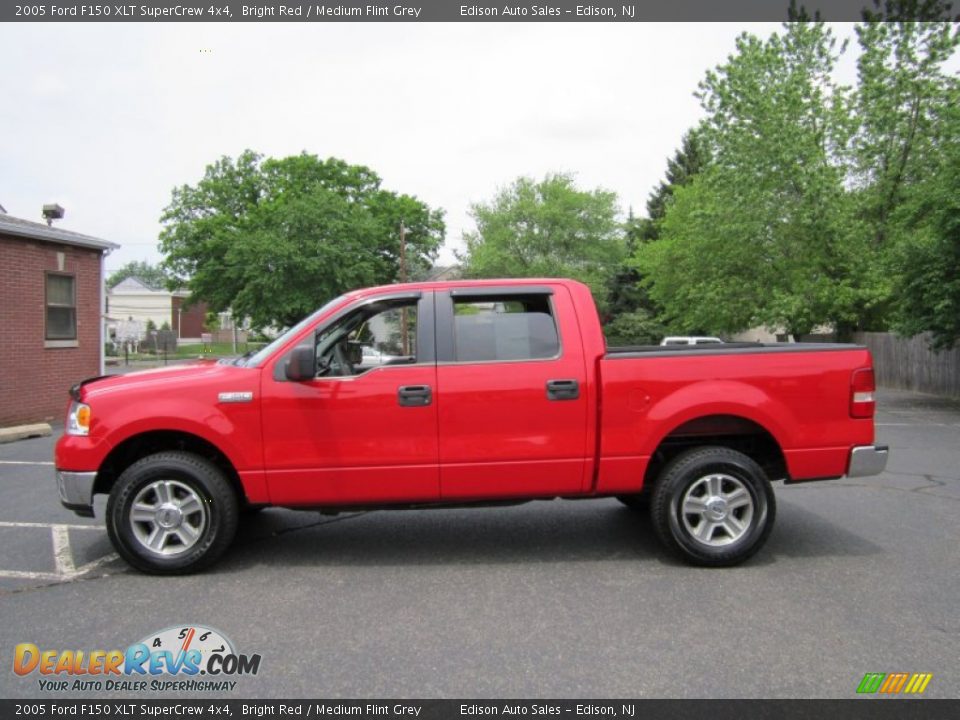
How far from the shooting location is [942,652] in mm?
3441

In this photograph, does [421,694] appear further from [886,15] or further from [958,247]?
[886,15]

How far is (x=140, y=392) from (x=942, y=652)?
189 inches

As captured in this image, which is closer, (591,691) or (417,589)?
(591,691)

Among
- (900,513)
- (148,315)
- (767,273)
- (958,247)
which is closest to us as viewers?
(900,513)

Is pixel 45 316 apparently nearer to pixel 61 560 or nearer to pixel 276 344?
pixel 61 560

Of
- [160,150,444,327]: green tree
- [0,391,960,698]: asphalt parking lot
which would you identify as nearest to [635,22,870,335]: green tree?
[160,150,444,327]: green tree

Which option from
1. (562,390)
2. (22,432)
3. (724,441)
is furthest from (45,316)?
(724,441)

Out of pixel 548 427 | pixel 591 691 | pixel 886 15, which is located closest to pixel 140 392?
pixel 548 427

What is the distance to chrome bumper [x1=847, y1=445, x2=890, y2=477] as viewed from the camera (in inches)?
190

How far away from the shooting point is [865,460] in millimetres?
4820

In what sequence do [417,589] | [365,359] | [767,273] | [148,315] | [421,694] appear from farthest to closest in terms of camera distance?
1. [148,315]
2. [767,273]
3. [365,359]
4. [417,589]
5. [421,694]

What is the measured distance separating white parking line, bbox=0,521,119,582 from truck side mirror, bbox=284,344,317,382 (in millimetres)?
2019
